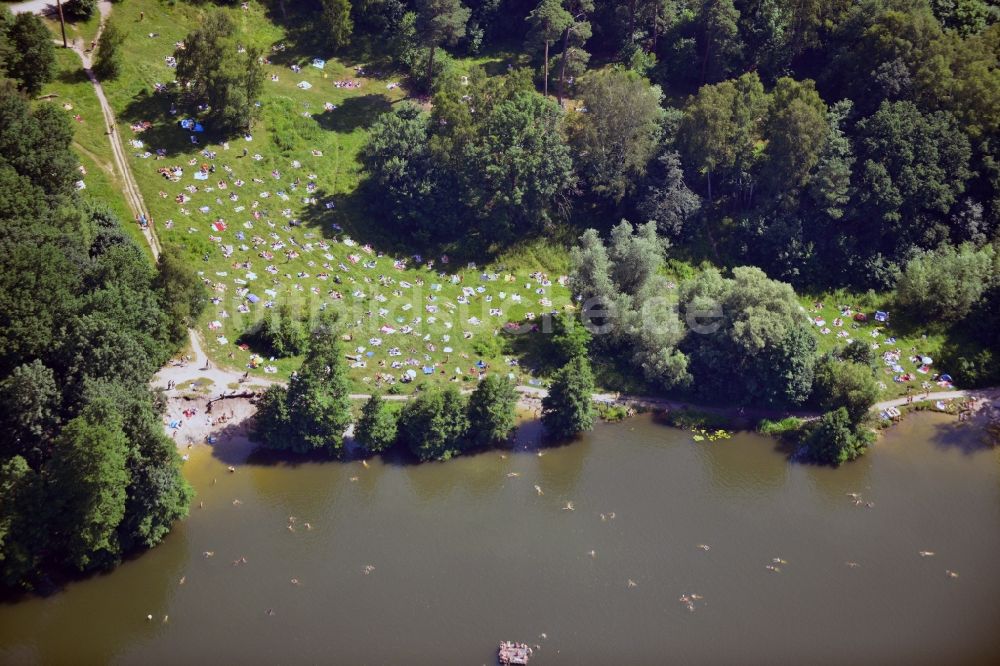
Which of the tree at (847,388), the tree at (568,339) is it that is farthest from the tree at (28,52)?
the tree at (847,388)

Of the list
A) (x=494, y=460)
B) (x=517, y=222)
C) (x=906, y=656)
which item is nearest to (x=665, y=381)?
(x=494, y=460)

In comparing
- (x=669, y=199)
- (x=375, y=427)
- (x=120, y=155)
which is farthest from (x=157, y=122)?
(x=669, y=199)

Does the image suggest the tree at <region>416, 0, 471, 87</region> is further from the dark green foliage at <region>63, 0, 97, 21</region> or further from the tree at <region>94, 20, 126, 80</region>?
the dark green foliage at <region>63, 0, 97, 21</region>

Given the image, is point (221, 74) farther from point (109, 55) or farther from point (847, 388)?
point (847, 388)

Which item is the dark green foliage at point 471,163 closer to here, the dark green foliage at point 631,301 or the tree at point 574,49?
the dark green foliage at point 631,301

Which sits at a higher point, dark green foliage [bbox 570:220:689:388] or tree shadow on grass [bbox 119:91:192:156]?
tree shadow on grass [bbox 119:91:192:156]

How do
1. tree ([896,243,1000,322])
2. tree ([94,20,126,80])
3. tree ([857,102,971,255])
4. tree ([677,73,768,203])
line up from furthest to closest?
1. tree ([94,20,126,80])
2. tree ([677,73,768,203])
3. tree ([857,102,971,255])
4. tree ([896,243,1000,322])

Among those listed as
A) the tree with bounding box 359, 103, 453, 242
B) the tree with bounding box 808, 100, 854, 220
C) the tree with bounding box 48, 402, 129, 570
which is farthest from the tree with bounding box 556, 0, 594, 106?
the tree with bounding box 48, 402, 129, 570
